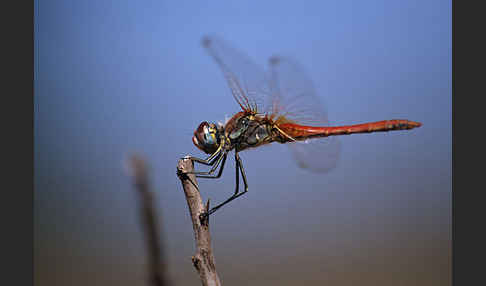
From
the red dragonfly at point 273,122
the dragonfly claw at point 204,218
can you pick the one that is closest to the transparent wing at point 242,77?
the red dragonfly at point 273,122

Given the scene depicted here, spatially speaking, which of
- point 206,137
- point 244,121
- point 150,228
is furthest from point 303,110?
point 150,228

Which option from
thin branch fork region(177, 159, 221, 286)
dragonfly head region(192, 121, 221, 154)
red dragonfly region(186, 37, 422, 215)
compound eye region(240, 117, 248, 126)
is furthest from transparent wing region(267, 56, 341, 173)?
thin branch fork region(177, 159, 221, 286)

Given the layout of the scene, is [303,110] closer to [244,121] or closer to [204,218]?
[244,121]

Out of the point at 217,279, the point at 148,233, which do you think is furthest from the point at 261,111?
the point at 148,233

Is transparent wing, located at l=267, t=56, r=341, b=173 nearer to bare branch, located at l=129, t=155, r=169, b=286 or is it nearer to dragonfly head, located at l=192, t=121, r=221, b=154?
dragonfly head, located at l=192, t=121, r=221, b=154

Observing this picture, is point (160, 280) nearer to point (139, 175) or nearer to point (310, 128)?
point (139, 175)

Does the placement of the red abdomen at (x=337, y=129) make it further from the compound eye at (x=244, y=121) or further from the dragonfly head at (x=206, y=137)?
the dragonfly head at (x=206, y=137)
